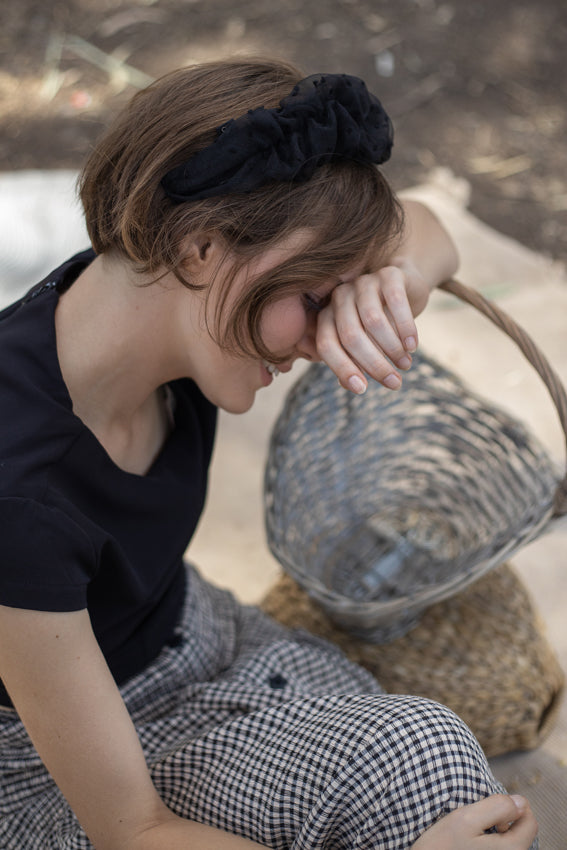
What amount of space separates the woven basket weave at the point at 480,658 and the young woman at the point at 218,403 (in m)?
0.31

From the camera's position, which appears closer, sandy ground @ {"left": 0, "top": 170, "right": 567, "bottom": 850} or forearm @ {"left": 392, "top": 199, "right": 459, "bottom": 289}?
forearm @ {"left": 392, "top": 199, "right": 459, "bottom": 289}

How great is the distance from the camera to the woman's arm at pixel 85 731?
0.70m

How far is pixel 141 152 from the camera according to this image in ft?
2.43

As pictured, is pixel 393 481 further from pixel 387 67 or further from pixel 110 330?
pixel 387 67

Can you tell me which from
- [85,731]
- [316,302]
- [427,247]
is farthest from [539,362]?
[85,731]

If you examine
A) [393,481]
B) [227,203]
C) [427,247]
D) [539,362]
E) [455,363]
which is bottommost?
[455,363]

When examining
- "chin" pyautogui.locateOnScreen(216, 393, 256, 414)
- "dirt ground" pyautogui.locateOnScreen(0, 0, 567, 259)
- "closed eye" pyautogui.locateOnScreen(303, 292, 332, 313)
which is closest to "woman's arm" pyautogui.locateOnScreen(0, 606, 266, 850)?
"chin" pyautogui.locateOnScreen(216, 393, 256, 414)

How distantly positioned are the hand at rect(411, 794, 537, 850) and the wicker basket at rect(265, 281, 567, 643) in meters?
0.42

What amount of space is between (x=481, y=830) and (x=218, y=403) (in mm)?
466

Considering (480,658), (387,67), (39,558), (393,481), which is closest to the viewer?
(39,558)

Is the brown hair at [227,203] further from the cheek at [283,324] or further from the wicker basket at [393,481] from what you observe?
the wicker basket at [393,481]

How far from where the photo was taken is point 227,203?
71cm

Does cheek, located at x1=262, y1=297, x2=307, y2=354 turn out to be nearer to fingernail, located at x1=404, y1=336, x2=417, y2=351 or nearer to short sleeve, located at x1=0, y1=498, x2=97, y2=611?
fingernail, located at x1=404, y1=336, x2=417, y2=351

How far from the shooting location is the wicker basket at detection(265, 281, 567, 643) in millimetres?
1217
